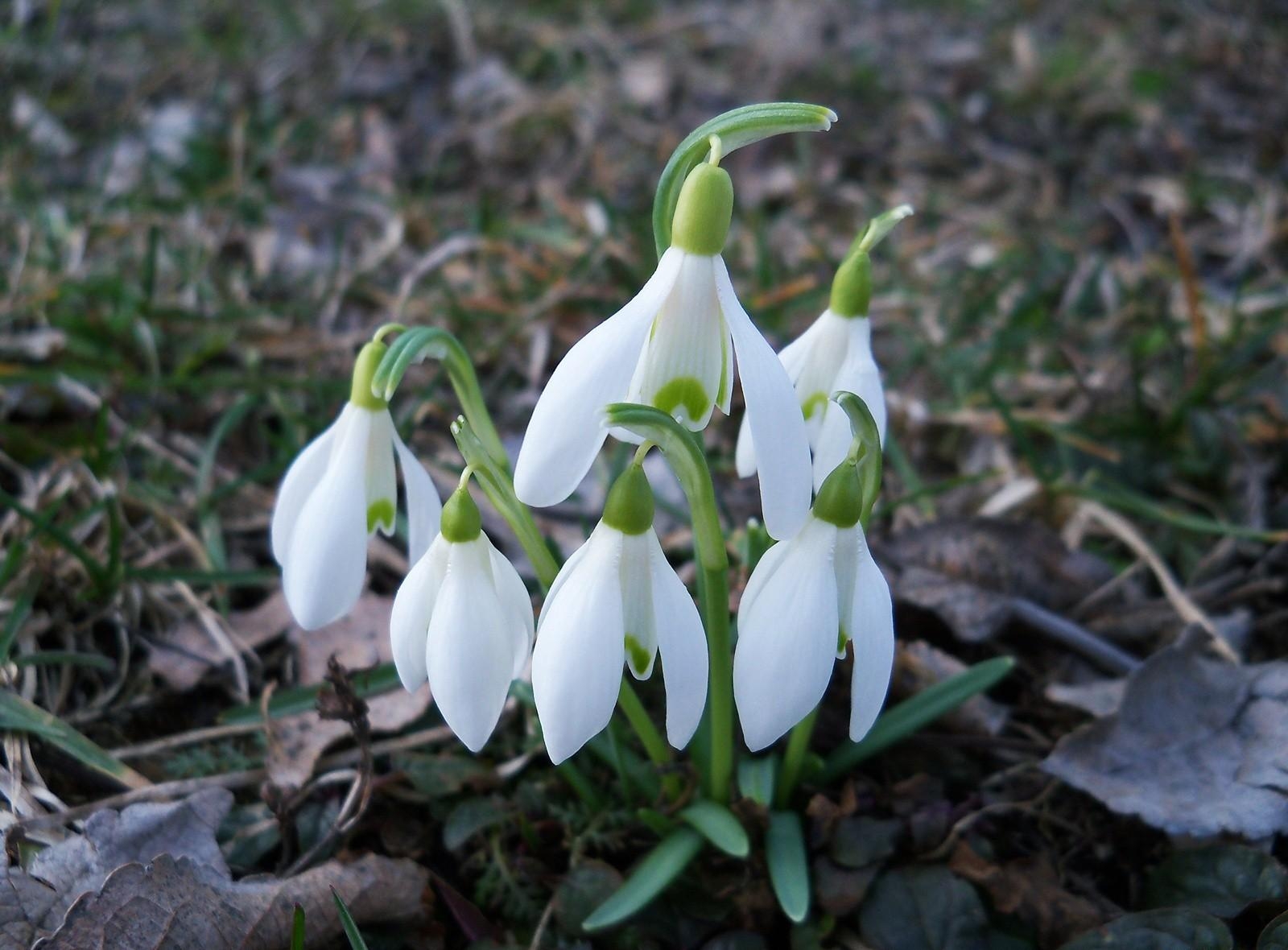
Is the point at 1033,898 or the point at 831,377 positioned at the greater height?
the point at 831,377

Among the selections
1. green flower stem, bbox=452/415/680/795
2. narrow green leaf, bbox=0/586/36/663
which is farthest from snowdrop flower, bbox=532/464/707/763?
narrow green leaf, bbox=0/586/36/663

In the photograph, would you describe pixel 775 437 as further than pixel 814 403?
No

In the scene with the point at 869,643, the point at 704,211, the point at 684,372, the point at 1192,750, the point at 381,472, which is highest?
the point at 704,211

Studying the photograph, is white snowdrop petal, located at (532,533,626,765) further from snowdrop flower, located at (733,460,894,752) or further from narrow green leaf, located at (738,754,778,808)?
narrow green leaf, located at (738,754,778,808)

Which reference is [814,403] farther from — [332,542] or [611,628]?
[332,542]

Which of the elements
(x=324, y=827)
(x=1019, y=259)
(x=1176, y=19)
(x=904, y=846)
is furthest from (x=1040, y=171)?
(x=324, y=827)

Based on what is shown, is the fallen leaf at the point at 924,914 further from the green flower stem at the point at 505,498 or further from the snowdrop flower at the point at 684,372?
the snowdrop flower at the point at 684,372

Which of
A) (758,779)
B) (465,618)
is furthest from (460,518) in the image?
(758,779)
